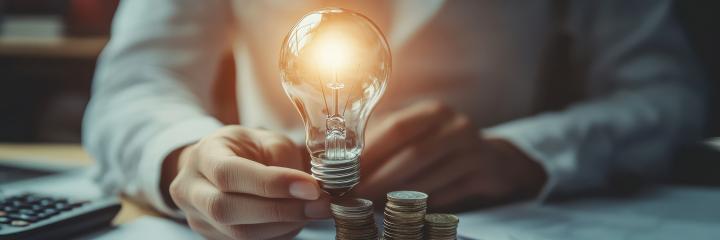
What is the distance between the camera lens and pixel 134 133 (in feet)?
2.18

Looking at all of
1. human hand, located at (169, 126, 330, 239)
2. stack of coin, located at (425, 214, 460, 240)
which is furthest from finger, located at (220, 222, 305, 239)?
stack of coin, located at (425, 214, 460, 240)

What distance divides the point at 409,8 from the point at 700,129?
51cm

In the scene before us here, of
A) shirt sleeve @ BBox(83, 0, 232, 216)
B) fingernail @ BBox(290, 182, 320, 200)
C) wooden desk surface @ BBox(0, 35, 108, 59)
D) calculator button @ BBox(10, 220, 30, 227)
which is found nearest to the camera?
fingernail @ BBox(290, 182, 320, 200)

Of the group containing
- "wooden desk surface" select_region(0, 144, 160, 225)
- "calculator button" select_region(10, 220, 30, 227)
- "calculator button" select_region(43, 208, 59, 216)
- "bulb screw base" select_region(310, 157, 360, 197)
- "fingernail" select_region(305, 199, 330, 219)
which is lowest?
"calculator button" select_region(10, 220, 30, 227)

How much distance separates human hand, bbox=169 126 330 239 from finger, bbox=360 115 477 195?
0.11 meters

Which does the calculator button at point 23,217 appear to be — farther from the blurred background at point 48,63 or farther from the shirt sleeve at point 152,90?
the blurred background at point 48,63

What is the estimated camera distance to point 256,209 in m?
0.40

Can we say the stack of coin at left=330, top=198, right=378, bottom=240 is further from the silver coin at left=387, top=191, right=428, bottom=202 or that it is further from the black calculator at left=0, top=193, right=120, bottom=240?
the black calculator at left=0, top=193, right=120, bottom=240

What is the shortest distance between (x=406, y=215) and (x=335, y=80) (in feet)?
0.39

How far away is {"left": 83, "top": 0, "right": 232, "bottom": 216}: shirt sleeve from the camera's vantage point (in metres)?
0.60

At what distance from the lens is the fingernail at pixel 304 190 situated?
368 mm

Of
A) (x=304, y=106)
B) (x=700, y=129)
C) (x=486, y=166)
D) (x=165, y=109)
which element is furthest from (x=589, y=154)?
(x=165, y=109)

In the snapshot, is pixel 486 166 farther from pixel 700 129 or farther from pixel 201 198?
pixel 700 129

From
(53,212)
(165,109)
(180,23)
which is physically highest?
(180,23)
